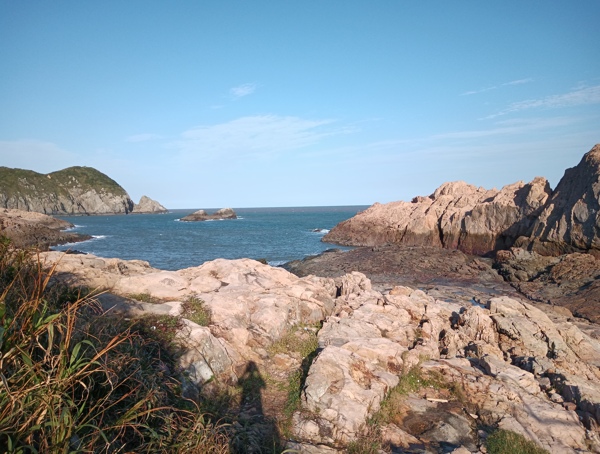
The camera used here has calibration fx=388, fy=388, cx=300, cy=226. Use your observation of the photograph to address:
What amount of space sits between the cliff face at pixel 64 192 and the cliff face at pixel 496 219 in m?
114

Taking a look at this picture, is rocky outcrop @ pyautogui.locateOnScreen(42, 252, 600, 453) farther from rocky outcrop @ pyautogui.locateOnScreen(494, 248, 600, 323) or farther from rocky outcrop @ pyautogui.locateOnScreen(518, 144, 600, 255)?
rocky outcrop @ pyautogui.locateOnScreen(518, 144, 600, 255)

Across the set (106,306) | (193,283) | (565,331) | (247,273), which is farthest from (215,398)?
(565,331)

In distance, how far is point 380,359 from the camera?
9922 millimetres

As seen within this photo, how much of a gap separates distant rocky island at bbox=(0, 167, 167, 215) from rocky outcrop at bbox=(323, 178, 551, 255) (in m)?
114

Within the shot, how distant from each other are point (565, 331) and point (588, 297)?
1126 centimetres

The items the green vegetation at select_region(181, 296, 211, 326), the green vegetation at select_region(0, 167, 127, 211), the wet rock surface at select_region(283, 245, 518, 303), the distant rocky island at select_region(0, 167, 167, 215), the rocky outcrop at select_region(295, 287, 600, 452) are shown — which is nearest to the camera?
the rocky outcrop at select_region(295, 287, 600, 452)

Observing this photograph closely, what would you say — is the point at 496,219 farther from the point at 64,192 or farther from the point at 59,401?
the point at 64,192

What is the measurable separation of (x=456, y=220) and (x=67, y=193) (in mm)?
144916

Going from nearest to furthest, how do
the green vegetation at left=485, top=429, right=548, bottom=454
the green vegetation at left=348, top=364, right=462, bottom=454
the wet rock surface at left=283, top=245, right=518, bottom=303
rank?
the green vegetation at left=348, top=364, right=462, bottom=454, the green vegetation at left=485, top=429, right=548, bottom=454, the wet rock surface at left=283, top=245, right=518, bottom=303

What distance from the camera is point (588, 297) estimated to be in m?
22.1

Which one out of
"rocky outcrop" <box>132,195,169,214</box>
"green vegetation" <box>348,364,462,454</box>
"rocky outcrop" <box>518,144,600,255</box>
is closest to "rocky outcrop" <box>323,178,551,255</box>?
"rocky outcrop" <box>518,144,600,255</box>

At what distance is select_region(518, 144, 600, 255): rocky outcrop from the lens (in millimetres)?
29188

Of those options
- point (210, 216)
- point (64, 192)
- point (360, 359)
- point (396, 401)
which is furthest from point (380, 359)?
point (64, 192)

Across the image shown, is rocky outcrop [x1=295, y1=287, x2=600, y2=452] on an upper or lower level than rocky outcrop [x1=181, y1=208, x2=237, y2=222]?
lower
